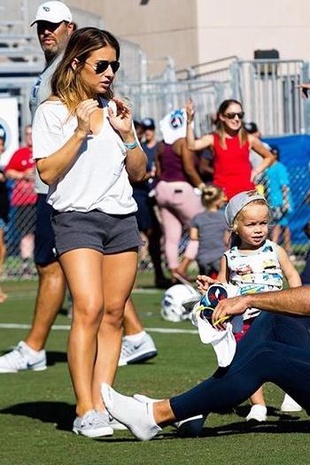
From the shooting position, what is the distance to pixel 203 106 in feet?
76.3

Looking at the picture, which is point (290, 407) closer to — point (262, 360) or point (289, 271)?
point (289, 271)

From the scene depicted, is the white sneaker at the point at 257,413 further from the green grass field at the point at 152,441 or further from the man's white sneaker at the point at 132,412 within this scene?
the man's white sneaker at the point at 132,412

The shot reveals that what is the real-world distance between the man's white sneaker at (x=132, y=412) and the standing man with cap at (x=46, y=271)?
242cm

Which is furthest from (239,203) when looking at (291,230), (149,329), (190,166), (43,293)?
(291,230)

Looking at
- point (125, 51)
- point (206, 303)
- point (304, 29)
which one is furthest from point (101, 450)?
point (304, 29)

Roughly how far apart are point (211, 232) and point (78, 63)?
7.04 meters

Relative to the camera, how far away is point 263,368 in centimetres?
723

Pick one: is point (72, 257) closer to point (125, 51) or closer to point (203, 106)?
point (203, 106)

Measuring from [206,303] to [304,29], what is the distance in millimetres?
26452

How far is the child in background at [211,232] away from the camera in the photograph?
14.7m

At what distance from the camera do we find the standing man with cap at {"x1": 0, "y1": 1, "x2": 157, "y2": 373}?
9.76 meters

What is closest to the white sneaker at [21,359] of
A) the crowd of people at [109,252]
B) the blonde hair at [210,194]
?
the crowd of people at [109,252]

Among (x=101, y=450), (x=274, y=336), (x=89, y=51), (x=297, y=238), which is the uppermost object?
(x=89, y=51)

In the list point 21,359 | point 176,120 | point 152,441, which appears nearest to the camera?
point 152,441
